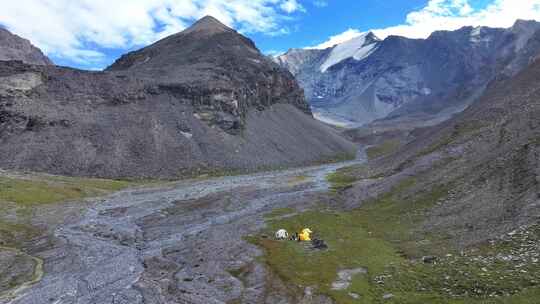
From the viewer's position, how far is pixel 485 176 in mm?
66938

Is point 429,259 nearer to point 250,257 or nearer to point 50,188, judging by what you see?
point 250,257

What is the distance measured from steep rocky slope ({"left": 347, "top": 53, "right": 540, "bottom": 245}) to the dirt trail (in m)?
21.1

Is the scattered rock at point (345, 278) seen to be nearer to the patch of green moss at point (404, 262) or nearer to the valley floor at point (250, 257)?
the valley floor at point (250, 257)

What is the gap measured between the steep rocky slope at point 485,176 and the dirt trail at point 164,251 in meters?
21.1

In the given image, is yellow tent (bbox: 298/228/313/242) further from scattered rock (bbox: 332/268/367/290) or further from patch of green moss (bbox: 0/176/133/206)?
patch of green moss (bbox: 0/176/133/206)

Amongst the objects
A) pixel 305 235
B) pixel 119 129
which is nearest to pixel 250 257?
pixel 305 235

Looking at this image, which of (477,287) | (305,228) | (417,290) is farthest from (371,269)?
(305,228)

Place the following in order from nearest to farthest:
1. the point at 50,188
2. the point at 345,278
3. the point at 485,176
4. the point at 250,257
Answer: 1. the point at 345,278
2. the point at 250,257
3. the point at 485,176
4. the point at 50,188

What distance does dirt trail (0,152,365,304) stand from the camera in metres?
43.8

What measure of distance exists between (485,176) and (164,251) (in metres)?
44.3

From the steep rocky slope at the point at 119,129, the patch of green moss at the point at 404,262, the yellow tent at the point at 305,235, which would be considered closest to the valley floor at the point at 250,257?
the patch of green moss at the point at 404,262

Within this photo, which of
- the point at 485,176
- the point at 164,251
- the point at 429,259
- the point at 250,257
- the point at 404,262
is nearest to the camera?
the point at 429,259

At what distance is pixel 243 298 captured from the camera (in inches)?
1625

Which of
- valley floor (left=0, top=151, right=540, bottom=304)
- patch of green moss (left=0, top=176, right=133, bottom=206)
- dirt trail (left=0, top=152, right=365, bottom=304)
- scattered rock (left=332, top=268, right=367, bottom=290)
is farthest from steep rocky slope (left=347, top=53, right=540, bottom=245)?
patch of green moss (left=0, top=176, right=133, bottom=206)
